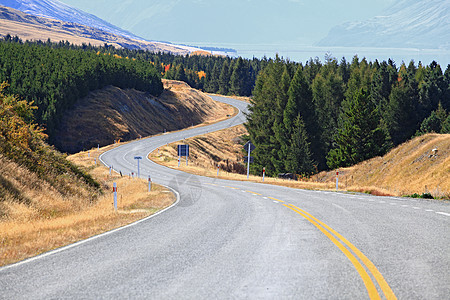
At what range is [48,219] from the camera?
44.4 ft

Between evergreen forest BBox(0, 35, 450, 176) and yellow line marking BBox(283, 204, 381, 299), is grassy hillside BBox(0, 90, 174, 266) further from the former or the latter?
evergreen forest BBox(0, 35, 450, 176)

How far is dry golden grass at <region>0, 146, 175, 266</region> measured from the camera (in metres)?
8.64

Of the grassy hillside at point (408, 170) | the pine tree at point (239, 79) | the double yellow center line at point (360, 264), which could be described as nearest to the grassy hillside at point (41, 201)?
the double yellow center line at point (360, 264)

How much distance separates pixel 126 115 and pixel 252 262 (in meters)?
84.2

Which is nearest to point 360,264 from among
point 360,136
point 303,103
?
point 360,136

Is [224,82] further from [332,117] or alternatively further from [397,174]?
[397,174]

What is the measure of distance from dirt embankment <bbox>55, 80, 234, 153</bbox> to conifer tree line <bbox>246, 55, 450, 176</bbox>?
89.4ft

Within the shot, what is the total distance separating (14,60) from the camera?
248 ft

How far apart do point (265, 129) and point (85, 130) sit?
32456 millimetres

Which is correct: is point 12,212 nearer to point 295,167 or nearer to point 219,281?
point 219,281

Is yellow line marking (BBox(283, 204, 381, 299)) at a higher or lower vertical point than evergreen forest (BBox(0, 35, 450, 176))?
lower

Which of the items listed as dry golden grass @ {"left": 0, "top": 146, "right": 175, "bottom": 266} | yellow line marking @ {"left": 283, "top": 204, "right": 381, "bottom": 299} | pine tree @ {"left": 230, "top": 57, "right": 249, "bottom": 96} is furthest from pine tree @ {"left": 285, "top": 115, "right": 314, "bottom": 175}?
pine tree @ {"left": 230, "top": 57, "right": 249, "bottom": 96}

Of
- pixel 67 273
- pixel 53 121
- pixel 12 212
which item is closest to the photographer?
pixel 67 273

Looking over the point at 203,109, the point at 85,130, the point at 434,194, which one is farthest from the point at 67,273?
the point at 203,109
